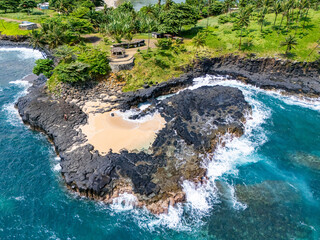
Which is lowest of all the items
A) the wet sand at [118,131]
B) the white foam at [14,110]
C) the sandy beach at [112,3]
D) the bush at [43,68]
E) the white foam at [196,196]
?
the white foam at [196,196]

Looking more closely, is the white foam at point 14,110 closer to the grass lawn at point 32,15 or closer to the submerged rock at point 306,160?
the grass lawn at point 32,15

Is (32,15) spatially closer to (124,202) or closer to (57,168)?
(57,168)

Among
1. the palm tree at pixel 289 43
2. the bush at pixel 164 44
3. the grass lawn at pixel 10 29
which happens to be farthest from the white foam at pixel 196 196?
the grass lawn at pixel 10 29

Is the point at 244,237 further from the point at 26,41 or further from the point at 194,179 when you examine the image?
the point at 26,41

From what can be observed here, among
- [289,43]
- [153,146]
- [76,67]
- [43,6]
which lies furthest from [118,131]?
[43,6]

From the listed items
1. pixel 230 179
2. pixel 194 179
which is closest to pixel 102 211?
pixel 194 179

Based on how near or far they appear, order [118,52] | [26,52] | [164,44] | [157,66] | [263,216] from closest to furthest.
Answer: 1. [263,216]
2. [118,52]
3. [157,66]
4. [164,44]
5. [26,52]
